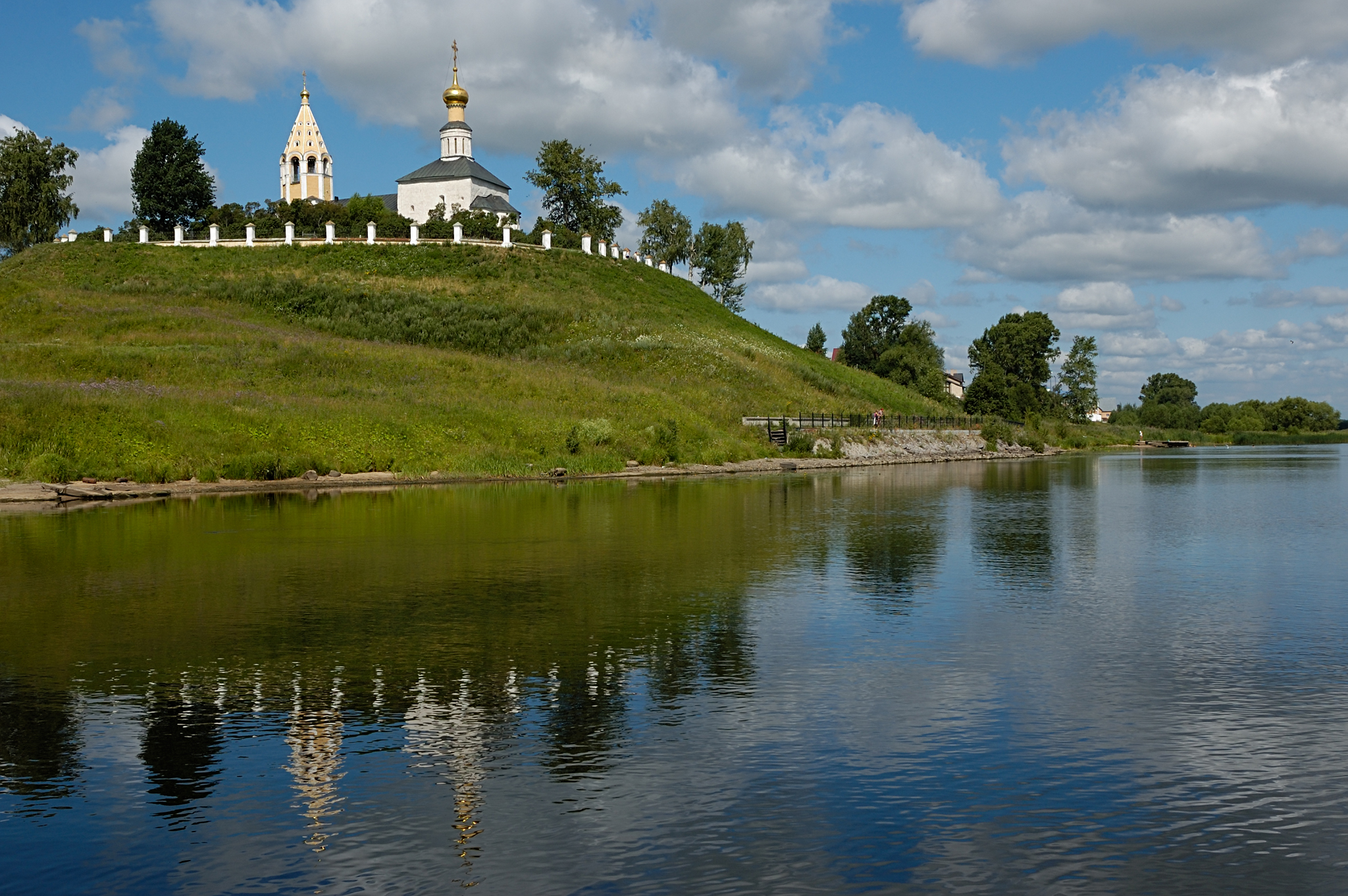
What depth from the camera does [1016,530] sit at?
105 ft

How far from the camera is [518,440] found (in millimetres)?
56781

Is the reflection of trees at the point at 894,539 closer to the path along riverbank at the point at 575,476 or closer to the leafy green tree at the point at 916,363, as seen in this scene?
the path along riverbank at the point at 575,476

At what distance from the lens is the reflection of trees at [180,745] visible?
33.3ft

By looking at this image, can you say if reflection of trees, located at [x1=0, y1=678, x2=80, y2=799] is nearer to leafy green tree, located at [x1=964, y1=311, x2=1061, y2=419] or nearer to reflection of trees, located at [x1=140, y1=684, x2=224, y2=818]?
reflection of trees, located at [x1=140, y1=684, x2=224, y2=818]

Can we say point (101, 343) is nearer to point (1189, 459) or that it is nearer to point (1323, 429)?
point (1189, 459)

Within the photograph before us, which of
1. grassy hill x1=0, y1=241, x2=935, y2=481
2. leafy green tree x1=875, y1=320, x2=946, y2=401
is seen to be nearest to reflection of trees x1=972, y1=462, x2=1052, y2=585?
grassy hill x1=0, y1=241, x2=935, y2=481

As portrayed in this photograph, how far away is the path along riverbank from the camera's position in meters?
40.2

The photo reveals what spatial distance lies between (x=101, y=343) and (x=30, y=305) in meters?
13.9

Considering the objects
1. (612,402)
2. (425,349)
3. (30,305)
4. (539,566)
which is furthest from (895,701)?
(30,305)

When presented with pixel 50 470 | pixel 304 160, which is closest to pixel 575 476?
pixel 50 470

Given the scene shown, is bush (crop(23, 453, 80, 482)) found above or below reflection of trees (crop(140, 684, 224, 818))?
above

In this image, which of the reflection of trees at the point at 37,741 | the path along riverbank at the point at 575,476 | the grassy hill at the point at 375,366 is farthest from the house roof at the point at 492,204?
the reflection of trees at the point at 37,741

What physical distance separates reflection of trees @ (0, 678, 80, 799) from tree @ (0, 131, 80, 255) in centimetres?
11562

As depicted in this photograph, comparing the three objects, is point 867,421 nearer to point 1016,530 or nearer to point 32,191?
point 1016,530
